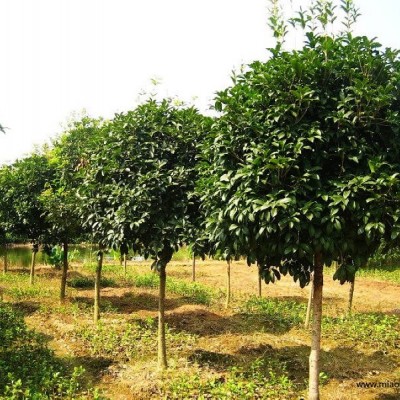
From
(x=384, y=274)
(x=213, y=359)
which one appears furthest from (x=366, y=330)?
(x=384, y=274)

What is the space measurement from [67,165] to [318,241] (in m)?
9.82

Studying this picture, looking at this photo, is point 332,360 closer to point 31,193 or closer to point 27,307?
point 27,307

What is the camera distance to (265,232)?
5.61 metres

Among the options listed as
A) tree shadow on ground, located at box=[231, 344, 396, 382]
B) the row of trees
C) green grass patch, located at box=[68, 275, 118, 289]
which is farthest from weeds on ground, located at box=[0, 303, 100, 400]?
green grass patch, located at box=[68, 275, 118, 289]

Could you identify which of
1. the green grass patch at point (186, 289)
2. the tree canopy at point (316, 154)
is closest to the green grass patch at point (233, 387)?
the tree canopy at point (316, 154)

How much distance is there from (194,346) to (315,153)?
7.21 metres

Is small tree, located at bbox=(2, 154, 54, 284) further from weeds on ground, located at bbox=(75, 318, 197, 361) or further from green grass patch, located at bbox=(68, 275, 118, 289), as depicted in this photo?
weeds on ground, located at bbox=(75, 318, 197, 361)

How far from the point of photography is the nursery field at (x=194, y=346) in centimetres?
802

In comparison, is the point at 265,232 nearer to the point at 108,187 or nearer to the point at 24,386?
the point at 108,187

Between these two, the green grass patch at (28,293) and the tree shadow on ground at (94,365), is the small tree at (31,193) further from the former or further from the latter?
the tree shadow on ground at (94,365)

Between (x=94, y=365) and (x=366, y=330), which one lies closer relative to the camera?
(x=94, y=365)

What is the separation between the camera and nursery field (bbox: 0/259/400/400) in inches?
316

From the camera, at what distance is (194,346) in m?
10.9

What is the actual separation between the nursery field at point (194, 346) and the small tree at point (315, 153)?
12.1ft
